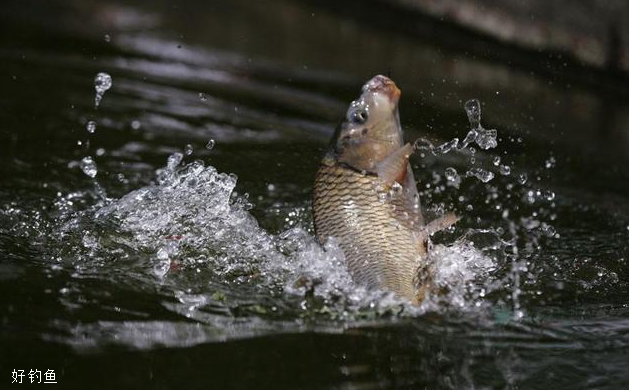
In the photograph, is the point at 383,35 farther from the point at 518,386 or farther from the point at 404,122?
the point at 518,386

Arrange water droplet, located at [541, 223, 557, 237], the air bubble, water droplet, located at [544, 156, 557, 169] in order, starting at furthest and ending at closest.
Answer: water droplet, located at [544, 156, 557, 169]
the air bubble
water droplet, located at [541, 223, 557, 237]

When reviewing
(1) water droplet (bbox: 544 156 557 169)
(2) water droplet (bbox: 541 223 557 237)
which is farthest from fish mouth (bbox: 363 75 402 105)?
(1) water droplet (bbox: 544 156 557 169)

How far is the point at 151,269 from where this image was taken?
3443 millimetres

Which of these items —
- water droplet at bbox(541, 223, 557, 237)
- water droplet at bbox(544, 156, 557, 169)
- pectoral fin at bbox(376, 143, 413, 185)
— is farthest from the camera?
water droplet at bbox(544, 156, 557, 169)

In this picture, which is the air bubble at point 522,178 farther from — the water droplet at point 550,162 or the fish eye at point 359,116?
the fish eye at point 359,116

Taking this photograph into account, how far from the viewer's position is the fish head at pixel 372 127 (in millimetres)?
2930

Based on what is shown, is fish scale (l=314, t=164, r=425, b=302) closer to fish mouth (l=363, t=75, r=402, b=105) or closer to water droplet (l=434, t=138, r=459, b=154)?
fish mouth (l=363, t=75, r=402, b=105)

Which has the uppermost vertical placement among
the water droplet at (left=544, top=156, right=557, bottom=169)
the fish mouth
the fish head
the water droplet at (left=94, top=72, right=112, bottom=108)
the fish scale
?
the water droplet at (left=94, top=72, right=112, bottom=108)

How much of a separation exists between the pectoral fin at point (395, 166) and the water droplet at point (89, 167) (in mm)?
2112

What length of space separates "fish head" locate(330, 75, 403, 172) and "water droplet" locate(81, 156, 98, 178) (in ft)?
6.58

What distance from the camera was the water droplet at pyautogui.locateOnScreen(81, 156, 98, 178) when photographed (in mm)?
4555

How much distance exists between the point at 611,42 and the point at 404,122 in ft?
12.6

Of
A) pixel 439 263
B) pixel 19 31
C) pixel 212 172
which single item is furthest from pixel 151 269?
pixel 19 31

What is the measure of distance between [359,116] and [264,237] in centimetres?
106
